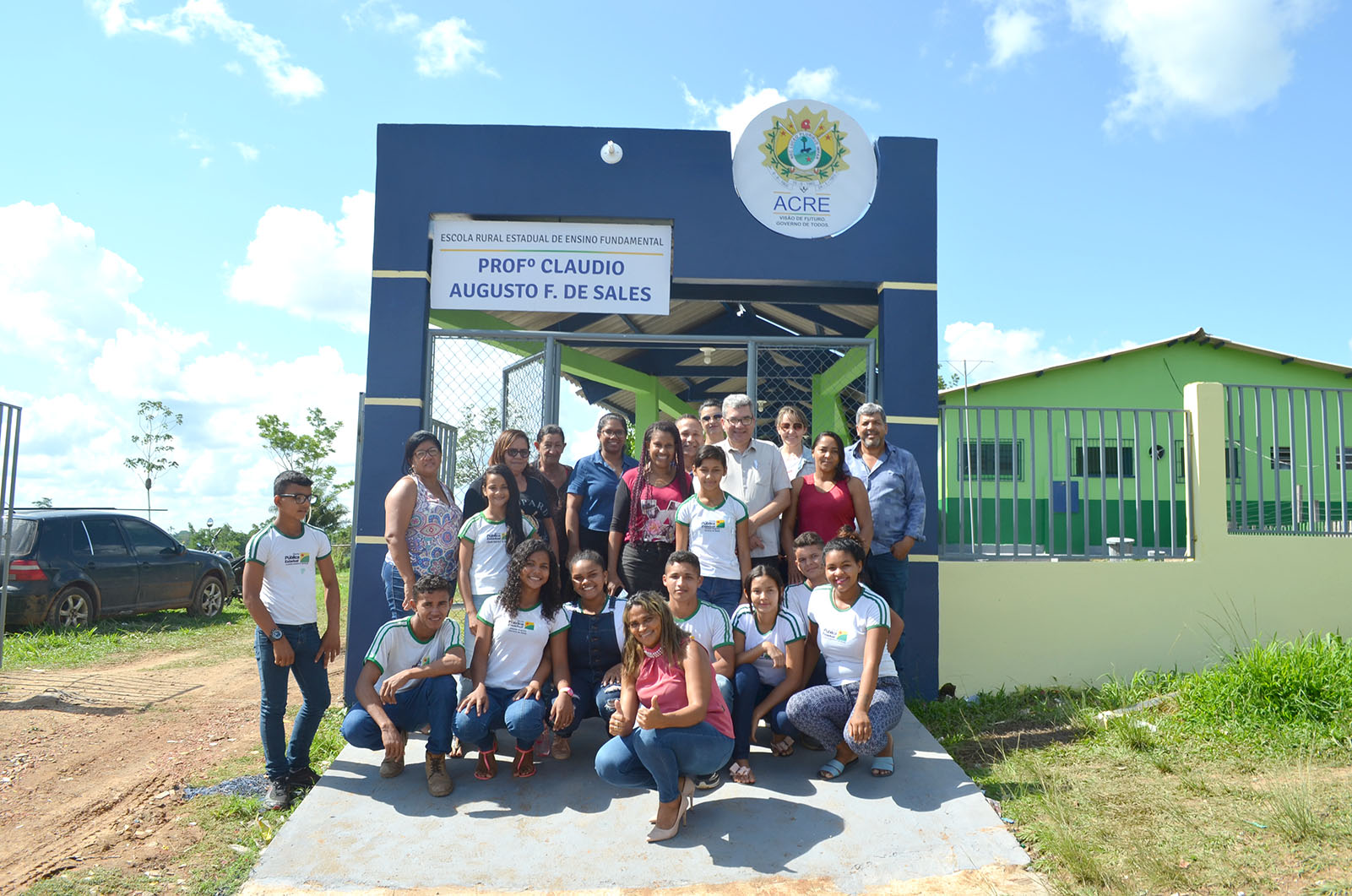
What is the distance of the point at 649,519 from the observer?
4715mm

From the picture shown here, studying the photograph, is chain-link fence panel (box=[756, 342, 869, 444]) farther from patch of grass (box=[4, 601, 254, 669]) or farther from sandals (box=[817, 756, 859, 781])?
patch of grass (box=[4, 601, 254, 669])

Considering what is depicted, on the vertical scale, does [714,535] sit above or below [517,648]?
A: above

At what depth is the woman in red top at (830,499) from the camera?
483 centimetres

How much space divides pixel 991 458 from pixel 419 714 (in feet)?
16.7

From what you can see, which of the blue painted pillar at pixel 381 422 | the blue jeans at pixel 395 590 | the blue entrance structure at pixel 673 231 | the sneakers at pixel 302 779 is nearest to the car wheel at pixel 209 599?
the blue painted pillar at pixel 381 422

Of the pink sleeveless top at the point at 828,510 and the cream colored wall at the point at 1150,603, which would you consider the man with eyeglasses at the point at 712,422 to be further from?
the cream colored wall at the point at 1150,603

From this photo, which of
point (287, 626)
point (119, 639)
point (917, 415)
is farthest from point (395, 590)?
point (119, 639)

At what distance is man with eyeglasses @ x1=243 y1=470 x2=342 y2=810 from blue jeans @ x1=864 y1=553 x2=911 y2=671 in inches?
117

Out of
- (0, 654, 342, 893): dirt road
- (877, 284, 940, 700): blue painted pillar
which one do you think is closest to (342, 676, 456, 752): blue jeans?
(0, 654, 342, 893): dirt road

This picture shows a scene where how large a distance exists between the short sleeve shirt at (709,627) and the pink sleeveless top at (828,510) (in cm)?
83

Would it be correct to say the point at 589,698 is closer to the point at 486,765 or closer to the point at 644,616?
the point at 486,765

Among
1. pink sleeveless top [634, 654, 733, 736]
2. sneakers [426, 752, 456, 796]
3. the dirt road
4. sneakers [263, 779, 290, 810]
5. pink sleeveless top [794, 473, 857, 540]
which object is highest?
pink sleeveless top [794, 473, 857, 540]

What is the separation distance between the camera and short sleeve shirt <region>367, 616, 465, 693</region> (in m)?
4.30

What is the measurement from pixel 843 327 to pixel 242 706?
235 inches
